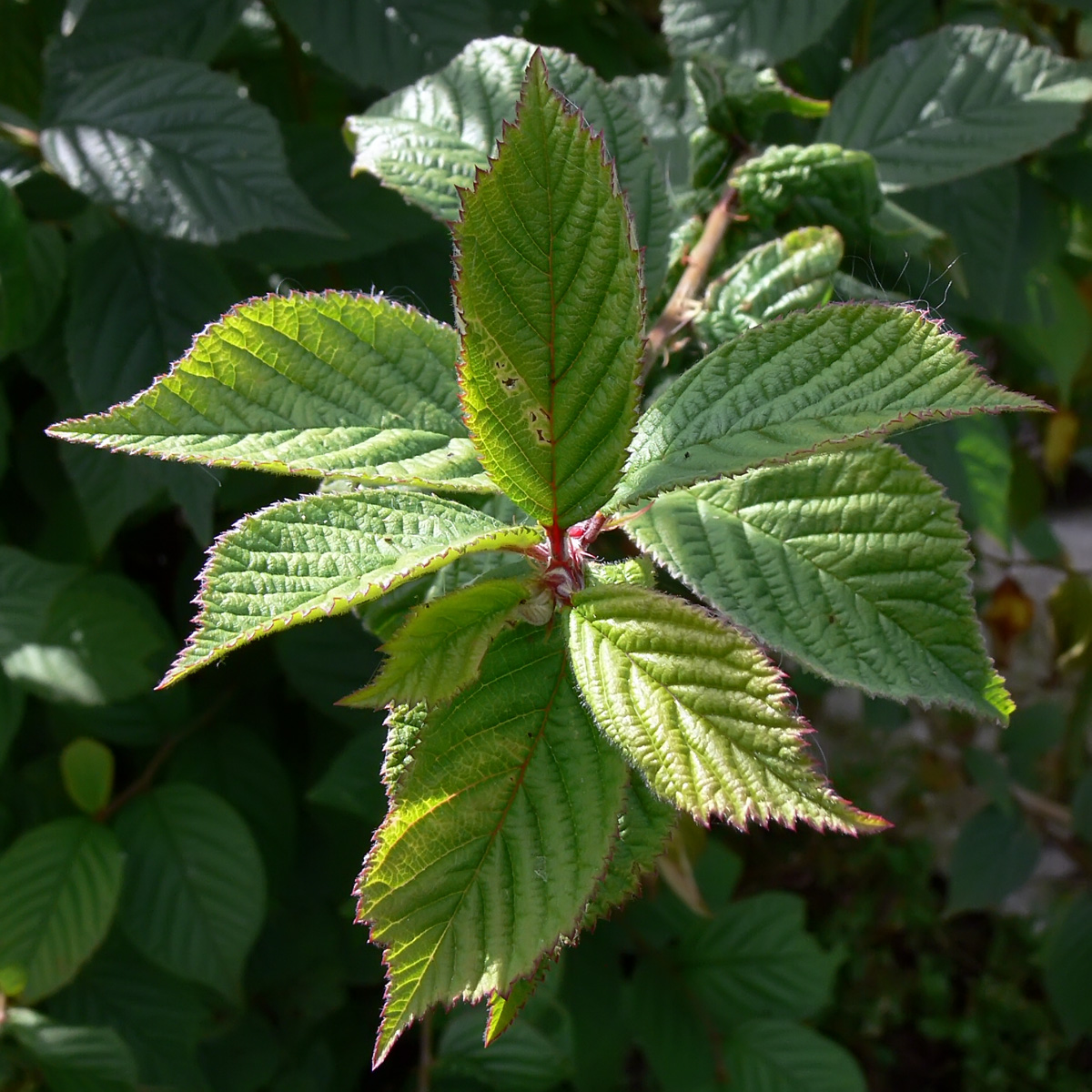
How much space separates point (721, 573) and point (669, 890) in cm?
117

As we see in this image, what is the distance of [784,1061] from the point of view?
153cm

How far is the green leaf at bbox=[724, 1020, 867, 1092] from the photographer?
1.52 metres

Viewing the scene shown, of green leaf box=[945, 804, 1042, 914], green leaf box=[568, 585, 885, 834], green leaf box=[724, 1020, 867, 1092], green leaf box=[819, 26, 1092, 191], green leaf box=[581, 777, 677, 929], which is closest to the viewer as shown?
green leaf box=[568, 585, 885, 834]

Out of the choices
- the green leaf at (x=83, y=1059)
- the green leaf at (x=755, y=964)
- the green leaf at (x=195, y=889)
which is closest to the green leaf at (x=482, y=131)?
the green leaf at (x=195, y=889)

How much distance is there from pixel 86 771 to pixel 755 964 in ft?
3.39

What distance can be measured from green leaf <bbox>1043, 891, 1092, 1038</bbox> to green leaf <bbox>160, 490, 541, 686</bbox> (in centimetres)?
173

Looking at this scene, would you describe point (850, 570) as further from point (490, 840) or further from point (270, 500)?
point (270, 500)

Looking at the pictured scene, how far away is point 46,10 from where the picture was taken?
1.43 metres

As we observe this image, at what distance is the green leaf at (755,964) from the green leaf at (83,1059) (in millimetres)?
842

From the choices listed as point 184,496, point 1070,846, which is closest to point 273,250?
point 184,496

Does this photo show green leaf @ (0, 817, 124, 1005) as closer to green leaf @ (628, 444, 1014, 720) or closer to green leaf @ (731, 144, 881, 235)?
green leaf @ (628, 444, 1014, 720)

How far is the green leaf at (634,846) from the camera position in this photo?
1.82ft

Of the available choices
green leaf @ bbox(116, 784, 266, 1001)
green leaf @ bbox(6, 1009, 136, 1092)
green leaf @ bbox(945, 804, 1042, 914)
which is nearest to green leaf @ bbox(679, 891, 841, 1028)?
green leaf @ bbox(945, 804, 1042, 914)

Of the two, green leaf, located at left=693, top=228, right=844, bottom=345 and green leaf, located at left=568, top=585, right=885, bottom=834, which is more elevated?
green leaf, located at left=693, top=228, right=844, bottom=345
